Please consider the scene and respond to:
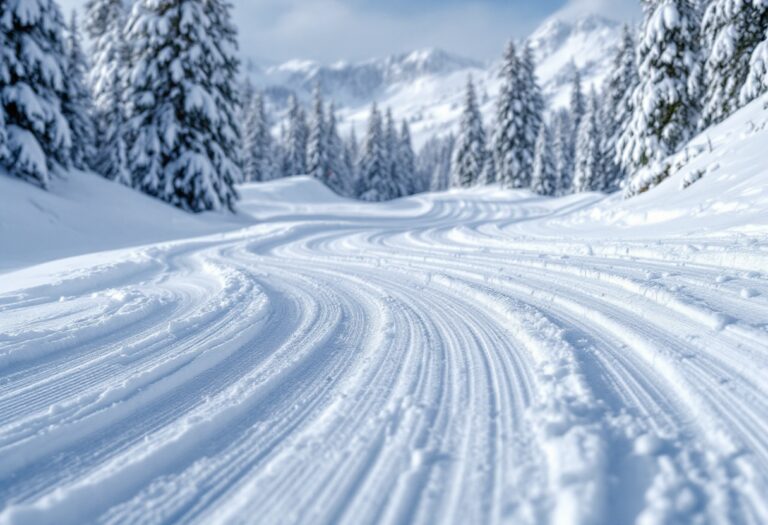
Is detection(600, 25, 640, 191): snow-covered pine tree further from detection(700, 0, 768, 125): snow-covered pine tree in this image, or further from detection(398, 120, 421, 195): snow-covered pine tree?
detection(398, 120, 421, 195): snow-covered pine tree

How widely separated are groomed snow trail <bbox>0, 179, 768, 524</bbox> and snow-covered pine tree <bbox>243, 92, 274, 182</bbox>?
40911 mm

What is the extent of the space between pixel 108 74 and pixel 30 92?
13338 mm

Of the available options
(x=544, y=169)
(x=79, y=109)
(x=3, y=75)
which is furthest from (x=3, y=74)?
(x=544, y=169)

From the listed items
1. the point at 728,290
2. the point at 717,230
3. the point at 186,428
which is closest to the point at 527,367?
the point at 186,428

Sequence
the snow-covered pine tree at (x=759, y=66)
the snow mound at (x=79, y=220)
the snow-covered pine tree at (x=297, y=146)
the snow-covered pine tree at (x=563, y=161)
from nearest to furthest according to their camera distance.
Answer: the snow mound at (x=79, y=220)
the snow-covered pine tree at (x=759, y=66)
the snow-covered pine tree at (x=563, y=161)
the snow-covered pine tree at (x=297, y=146)

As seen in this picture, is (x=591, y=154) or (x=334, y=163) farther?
(x=334, y=163)

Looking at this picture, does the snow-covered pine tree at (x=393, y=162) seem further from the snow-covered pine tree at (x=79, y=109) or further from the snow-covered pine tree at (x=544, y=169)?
the snow-covered pine tree at (x=79, y=109)

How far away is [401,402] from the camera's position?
79.4 inches

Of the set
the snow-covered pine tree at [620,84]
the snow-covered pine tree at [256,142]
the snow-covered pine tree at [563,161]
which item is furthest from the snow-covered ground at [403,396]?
the snow-covered pine tree at [563,161]

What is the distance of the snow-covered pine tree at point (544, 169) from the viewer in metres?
38.6

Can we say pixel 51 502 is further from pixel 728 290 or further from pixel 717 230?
pixel 717 230

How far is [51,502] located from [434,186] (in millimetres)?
76336

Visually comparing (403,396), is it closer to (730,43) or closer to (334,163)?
(730,43)

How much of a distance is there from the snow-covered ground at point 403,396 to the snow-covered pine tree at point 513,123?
3120 cm
